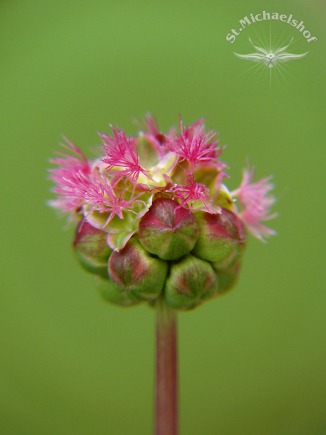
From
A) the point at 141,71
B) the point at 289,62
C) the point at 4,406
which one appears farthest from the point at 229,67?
the point at 4,406

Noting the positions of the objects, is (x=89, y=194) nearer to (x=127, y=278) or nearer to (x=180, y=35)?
(x=127, y=278)

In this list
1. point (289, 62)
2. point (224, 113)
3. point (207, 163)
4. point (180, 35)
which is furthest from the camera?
point (224, 113)

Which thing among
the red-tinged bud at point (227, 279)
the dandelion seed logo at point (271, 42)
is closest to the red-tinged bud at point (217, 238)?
the red-tinged bud at point (227, 279)

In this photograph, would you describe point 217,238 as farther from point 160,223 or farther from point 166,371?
point 166,371

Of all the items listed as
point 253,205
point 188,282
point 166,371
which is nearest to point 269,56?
point 253,205

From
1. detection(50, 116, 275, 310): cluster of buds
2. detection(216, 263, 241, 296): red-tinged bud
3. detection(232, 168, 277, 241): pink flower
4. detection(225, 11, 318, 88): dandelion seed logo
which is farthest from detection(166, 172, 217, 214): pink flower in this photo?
detection(225, 11, 318, 88): dandelion seed logo

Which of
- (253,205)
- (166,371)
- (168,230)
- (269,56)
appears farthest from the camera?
(269,56)
